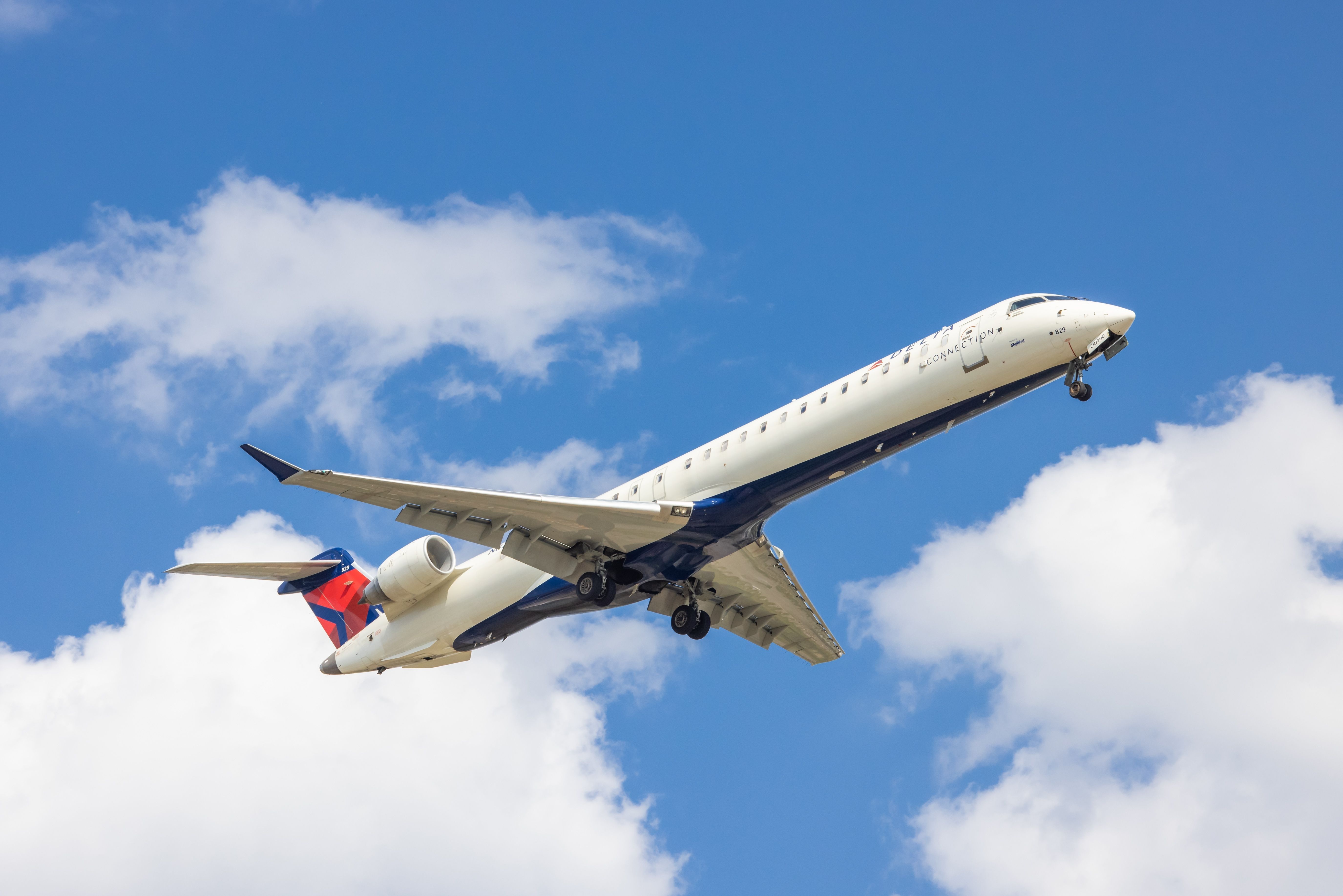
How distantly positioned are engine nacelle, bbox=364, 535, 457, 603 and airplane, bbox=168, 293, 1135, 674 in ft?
0.13

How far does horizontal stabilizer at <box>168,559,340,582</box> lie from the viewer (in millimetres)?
26922

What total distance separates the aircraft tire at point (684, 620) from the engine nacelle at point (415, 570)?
513 cm

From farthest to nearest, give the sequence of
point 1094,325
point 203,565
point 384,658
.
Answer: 1. point 384,658
2. point 203,565
3. point 1094,325

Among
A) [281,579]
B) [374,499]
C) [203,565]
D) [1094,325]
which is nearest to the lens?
[1094,325]

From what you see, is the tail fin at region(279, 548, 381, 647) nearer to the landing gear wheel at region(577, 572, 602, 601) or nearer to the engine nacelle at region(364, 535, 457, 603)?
the engine nacelle at region(364, 535, 457, 603)

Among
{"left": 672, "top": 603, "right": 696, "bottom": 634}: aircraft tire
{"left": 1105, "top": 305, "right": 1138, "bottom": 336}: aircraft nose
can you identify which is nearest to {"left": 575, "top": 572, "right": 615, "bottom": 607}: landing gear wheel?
{"left": 672, "top": 603, "right": 696, "bottom": 634}: aircraft tire

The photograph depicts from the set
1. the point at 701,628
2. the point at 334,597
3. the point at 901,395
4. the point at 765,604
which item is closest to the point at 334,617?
the point at 334,597

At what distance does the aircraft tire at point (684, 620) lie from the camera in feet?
92.9

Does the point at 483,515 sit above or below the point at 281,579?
below

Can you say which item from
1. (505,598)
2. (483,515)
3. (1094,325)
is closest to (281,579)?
(505,598)

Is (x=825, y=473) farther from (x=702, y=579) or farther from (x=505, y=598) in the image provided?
(x=505, y=598)

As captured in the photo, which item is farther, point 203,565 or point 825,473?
point 203,565

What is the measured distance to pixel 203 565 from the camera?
26.8m

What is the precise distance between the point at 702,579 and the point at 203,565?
35.5 feet
